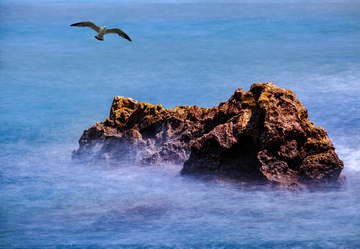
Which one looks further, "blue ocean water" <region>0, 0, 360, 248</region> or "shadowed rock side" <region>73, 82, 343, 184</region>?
"shadowed rock side" <region>73, 82, 343, 184</region>

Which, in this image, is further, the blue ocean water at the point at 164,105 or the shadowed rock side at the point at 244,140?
the shadowed rock side at the point at 244,140

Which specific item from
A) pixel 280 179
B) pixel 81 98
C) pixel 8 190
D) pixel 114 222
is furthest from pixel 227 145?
pixel 81 98

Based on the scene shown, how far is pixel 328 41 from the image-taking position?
90.5 feet

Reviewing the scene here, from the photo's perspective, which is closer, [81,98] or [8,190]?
[8,190]

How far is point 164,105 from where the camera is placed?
17.2m

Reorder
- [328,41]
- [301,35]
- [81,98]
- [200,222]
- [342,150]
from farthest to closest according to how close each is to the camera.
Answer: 1. [301,35]
2. [328,41]
3. [81,98]
4. [342,150]
5. [200,222]

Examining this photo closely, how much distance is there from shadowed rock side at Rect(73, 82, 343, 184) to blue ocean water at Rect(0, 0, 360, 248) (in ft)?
1.22

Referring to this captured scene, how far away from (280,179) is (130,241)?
11.0ft

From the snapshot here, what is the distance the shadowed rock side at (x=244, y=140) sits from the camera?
10016 mm

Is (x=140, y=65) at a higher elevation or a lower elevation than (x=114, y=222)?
higher

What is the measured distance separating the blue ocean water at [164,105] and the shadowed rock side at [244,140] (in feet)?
1.22

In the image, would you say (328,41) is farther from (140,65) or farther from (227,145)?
(227,145)

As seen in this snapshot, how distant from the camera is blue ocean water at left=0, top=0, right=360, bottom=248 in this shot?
8.88 meters

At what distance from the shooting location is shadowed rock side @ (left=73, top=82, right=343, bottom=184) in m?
10.0
